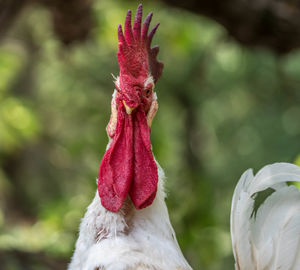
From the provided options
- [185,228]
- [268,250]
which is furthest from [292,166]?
[185,228]

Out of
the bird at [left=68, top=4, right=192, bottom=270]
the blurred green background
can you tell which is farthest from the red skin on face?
the blurred green background

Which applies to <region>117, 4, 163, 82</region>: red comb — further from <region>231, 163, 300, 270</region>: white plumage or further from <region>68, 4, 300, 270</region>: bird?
<region>231, 163, 300, 270</region>: white plumage

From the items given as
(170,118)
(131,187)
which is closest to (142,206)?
(131,187)

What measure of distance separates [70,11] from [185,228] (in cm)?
253

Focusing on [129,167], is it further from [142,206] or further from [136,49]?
[136,49]

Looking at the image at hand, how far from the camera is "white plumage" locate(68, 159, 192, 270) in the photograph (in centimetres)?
215

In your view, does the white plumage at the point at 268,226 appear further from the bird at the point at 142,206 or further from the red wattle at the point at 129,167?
the red wattle at the point at 129,167

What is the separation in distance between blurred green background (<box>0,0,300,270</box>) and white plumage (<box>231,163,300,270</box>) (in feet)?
7.69

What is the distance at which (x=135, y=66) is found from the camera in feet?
7.61

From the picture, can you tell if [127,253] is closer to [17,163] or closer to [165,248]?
[165,248]

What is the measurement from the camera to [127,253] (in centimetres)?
217

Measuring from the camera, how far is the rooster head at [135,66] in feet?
7.34

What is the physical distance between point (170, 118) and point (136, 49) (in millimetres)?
6386

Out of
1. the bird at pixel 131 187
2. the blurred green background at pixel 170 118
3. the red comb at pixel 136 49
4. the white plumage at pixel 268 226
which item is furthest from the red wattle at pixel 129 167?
the blurred green background at pixel 170 118
